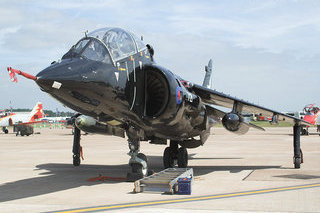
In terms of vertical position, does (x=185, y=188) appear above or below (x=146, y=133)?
below

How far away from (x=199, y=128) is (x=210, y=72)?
9939 millimetres

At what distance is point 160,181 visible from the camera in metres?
8.92

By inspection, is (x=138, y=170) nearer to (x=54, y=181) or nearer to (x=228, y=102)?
(x=54, y=181)

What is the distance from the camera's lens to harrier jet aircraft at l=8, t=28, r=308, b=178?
24.9 feet

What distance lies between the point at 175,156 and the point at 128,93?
224 inches

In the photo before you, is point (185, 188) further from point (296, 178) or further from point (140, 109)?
point (296, 178)

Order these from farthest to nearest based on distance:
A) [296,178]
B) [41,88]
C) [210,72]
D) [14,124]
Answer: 1. [14,124]
2. [210,72]
3. [296,178]
4. [41,88]

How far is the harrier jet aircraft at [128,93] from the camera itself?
24.9 feet

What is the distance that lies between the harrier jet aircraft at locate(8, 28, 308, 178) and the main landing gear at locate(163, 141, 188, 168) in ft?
3.99

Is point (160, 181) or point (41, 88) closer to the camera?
point (41, 88)

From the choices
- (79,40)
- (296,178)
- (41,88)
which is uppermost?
(79,40)

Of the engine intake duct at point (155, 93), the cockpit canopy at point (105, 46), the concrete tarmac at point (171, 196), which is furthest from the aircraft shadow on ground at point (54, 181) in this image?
the cockpit canopy at point (105, 46)

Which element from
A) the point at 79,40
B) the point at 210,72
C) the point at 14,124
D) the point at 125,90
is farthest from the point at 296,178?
the point at 14,124

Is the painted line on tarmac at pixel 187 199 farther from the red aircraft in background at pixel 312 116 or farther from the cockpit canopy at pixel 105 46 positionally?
the red aircraft in background at pixel 312 116
